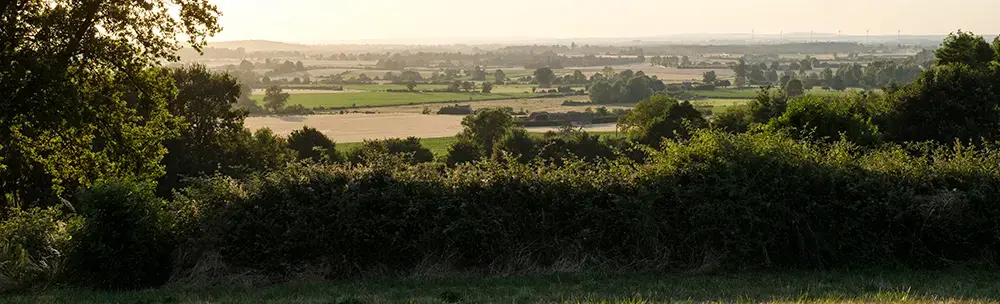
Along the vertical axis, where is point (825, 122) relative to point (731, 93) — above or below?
above

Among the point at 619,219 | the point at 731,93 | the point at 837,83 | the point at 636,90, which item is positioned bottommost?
the point at 837,83

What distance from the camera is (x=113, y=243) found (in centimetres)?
1084

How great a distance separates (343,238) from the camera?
1126 cm

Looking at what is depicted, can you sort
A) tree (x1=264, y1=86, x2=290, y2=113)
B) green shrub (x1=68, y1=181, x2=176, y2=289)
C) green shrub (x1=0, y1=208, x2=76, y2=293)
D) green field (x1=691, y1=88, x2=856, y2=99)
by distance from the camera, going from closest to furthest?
green shrub (x1=0, y1=208, x2=76, y2=293) → green shrub (x1=68, y1=181, x2=176, y2=289) → tree (x1=264, y1=86, x2=290, y2=113) → green field (x1=691, y1=88, x2=856, y2=99)

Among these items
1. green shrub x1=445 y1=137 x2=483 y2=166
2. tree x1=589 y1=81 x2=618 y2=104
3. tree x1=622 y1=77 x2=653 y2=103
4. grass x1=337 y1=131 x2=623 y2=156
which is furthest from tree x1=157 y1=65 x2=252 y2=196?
tree x1=622 y1=77 x2=653 y2=103

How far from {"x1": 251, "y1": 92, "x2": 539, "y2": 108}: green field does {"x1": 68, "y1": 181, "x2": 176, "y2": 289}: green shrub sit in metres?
86.3

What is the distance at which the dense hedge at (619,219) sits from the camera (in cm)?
1134

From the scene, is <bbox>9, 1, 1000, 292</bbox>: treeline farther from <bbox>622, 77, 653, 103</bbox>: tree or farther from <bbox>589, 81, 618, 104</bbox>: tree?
<bbox>622, 77, 653, 103</bbox>: tree

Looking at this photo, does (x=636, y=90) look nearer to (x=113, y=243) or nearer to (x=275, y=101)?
(x=275, y=101)

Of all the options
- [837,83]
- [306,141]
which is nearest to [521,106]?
[306,141]

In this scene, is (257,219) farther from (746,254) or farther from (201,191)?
(746,254)

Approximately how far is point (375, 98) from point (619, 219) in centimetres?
10031

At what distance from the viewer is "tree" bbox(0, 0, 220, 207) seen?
1309 cm

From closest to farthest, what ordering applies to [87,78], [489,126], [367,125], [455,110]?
[87,78] → [489,126] → [367,125] → [455,110]
